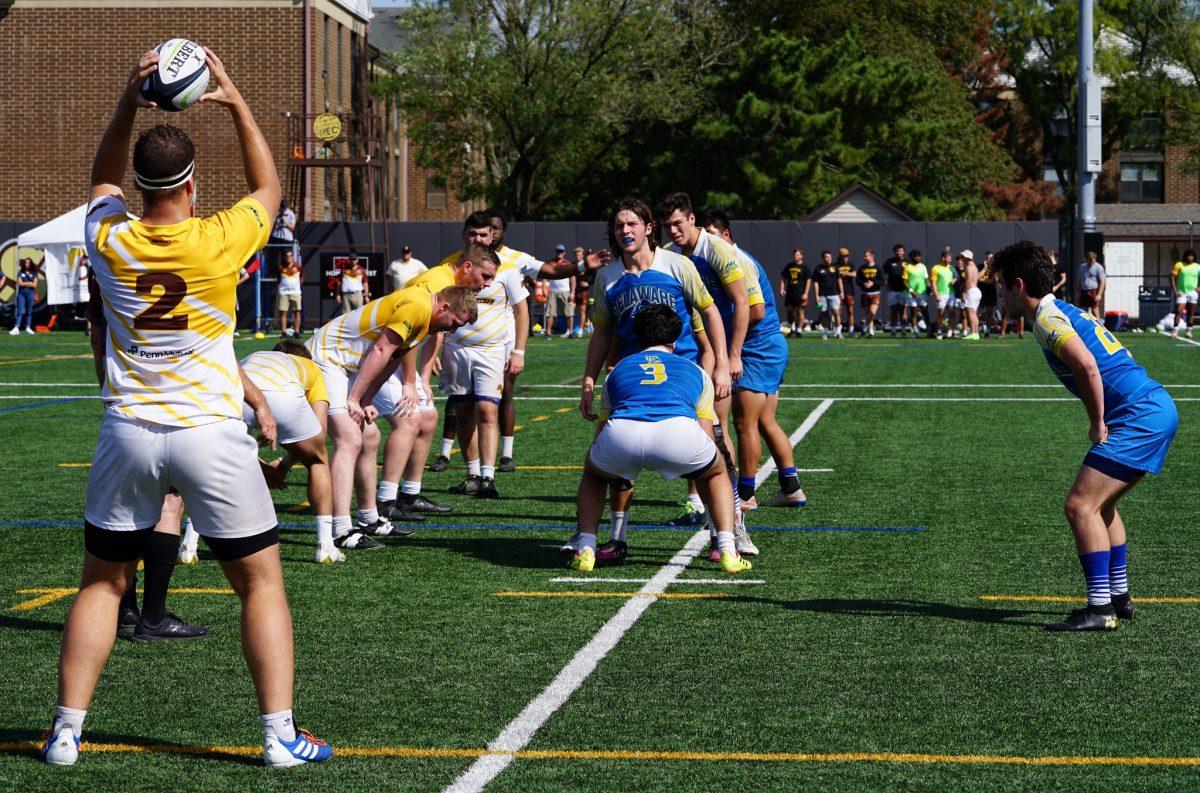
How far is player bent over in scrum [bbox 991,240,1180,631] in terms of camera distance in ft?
23.5

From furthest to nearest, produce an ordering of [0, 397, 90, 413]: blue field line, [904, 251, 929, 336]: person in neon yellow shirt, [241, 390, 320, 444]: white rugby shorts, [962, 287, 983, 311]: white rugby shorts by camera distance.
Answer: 1. [904, 251, 929, 336]: person in neon yellow shirt
2. [962, 287, 983, 311]: white rugby shorts
3. [0, 397, 90, 413]: blue field line
4. [241, 390, 320, 444]: white rugby shorts

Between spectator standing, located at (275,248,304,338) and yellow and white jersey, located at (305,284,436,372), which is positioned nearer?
yellow and white jersey, located at (305,284,436,372)

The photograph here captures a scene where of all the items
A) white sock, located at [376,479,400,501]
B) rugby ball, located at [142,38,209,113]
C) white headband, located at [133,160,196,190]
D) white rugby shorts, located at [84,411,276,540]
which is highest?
rugby ball, located at [142,38,209,113]

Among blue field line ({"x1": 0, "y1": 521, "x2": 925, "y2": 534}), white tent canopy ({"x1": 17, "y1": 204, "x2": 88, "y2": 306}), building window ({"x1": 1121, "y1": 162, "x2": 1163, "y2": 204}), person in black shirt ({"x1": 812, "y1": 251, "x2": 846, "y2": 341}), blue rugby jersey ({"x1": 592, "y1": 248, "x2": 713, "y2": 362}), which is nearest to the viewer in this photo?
blue rugby jersey ({"x1": 592, "y1": 248, "x2": 713, "y2": 362})

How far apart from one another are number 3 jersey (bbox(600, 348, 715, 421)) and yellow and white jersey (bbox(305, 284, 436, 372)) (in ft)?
3.46

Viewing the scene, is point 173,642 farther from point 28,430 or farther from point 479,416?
point 28,430

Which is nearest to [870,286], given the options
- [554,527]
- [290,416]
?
[554,527]

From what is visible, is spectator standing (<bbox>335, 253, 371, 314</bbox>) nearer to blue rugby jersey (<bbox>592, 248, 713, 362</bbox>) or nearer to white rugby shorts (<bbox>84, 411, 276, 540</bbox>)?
blue rugby jersey (<bbox>592, 248, 713, 362</bbox>)

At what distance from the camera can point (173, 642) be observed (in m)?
7.18

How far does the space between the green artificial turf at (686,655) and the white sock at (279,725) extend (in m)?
0.12

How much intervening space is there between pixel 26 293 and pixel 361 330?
3130 cm

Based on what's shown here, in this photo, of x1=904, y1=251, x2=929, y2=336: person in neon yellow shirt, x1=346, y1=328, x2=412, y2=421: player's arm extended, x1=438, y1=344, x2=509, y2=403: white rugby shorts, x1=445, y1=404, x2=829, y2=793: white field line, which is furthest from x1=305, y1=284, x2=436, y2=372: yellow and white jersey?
x1=904, y1=251, x2=929, y2=336: person in neon yellow shirt

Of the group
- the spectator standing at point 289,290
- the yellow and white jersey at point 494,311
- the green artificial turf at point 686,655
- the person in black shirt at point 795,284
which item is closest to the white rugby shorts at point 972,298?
the person in black shirt at point 795,284

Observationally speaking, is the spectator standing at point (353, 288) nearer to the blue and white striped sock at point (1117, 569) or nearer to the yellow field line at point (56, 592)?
the yellow field line at point (56, 592)
